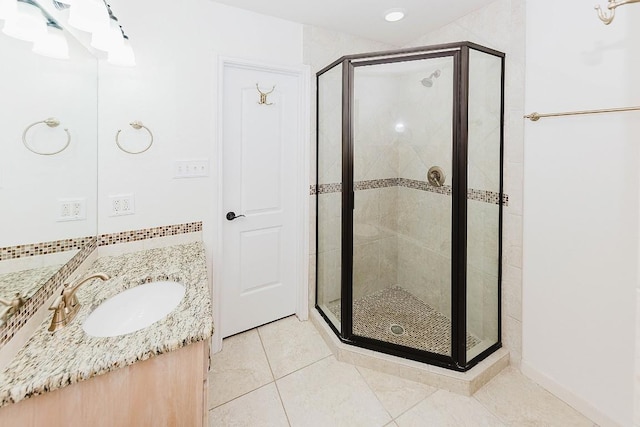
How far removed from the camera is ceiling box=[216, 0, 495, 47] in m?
1.89

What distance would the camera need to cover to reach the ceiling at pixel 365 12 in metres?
1.89

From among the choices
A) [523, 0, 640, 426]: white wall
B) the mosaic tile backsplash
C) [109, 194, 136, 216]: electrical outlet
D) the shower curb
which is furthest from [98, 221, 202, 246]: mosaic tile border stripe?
[523, 0, 640, 426]: white wall

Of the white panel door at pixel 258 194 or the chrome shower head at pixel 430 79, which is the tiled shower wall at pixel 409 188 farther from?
the white panel door at pixel 258 194

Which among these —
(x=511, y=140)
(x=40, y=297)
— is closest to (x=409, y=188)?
(x=511, y=140)

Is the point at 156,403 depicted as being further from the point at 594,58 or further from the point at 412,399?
the point at 594,58

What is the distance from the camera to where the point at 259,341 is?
7.10 ft

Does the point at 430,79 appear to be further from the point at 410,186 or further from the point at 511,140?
the point at 410,186

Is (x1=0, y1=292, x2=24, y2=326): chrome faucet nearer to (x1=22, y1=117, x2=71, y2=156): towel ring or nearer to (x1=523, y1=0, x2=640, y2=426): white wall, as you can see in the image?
(x1=22, y1=117, x2=71, y2=156): towel ring

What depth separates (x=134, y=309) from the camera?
4.26 feet

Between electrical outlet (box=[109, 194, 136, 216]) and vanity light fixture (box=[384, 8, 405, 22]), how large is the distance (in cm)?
210

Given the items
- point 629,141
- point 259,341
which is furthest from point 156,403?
point 629,141

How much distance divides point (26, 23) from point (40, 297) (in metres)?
0.93

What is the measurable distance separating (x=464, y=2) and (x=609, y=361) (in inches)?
87.8

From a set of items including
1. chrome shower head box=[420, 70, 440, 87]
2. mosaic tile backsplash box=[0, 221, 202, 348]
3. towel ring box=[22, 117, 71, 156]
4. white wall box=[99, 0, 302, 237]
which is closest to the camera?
mosaic tile backsplash box=[0, 221, 202, 348]
